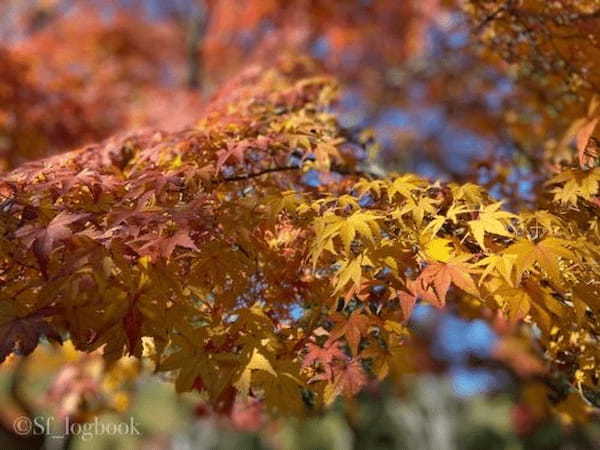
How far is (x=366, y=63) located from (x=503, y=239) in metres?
9.17

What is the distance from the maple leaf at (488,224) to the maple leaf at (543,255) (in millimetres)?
56

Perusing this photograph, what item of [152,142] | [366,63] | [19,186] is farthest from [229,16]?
[19,186]

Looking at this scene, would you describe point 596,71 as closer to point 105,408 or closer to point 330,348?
point 330,348

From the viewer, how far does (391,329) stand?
192cm

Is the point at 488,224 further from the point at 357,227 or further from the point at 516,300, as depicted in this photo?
the point at 357,227

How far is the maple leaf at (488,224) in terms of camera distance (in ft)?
5.80

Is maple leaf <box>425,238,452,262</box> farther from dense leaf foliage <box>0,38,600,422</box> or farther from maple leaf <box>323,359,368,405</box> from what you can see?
maple leaf <box>323,359,368,405</box>

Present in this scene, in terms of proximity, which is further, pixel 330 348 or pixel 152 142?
pixel 152 142

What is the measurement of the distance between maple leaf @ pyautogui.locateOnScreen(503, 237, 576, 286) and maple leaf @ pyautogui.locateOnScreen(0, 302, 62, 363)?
1.22 meters

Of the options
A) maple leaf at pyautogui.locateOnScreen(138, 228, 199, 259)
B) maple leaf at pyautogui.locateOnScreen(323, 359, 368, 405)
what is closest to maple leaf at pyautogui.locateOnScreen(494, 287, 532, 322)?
maple leaf at pyautogui.locateOnScreen(323, 359, 368, 405)

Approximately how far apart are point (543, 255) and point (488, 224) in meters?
0.18

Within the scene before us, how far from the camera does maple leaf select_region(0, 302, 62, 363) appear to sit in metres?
1.56

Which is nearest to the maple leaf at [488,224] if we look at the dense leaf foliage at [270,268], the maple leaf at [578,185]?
the dense leaf foliage at [270,268]

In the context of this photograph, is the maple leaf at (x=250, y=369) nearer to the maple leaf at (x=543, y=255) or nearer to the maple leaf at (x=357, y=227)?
the maple leaf at (x=357, y=227)
